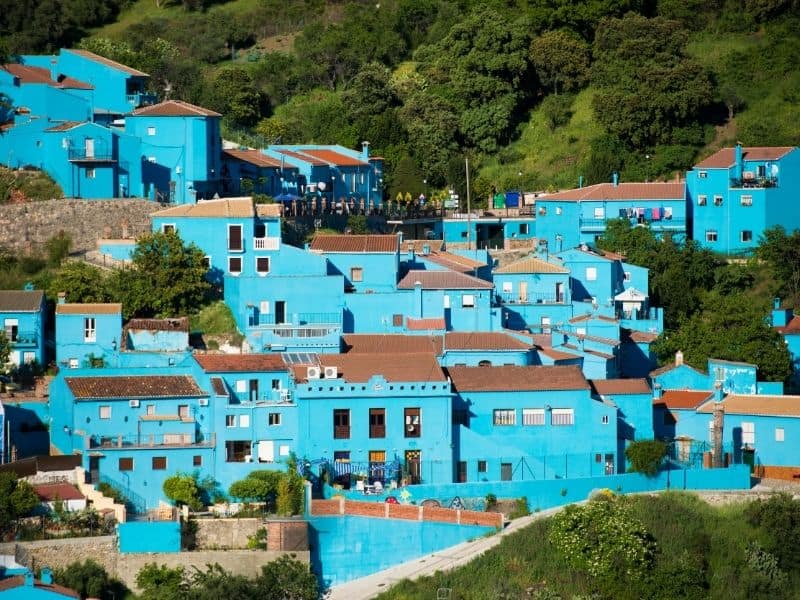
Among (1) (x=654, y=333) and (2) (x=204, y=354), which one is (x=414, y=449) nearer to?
(2) (x=204, y=354)

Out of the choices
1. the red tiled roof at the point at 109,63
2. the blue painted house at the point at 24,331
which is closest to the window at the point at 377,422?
the blue painted house at the point at 24,331

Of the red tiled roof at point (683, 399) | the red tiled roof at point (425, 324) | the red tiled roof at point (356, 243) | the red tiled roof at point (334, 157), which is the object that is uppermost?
the red tiled roof at point (334, 157)

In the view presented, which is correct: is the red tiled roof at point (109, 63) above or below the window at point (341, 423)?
above

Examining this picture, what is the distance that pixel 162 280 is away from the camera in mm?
62688

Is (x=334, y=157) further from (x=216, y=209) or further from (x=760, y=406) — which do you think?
(x=760, y=406)

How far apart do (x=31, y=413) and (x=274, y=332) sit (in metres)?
6.59

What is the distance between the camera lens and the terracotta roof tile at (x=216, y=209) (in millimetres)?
64875

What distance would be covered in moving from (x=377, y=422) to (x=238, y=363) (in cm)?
391

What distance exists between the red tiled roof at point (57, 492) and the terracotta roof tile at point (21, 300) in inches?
272

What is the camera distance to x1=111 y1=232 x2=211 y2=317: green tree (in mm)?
62344

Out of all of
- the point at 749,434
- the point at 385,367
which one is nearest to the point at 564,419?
the point at 385,367

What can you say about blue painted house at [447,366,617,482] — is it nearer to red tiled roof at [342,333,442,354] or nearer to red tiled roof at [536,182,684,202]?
red tiled roof at [342,333,442,354]

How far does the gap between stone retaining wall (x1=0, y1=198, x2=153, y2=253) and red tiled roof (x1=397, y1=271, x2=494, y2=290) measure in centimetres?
778

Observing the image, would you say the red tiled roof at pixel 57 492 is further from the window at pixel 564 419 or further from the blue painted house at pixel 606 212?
the blue painted house at pixel 606 212
